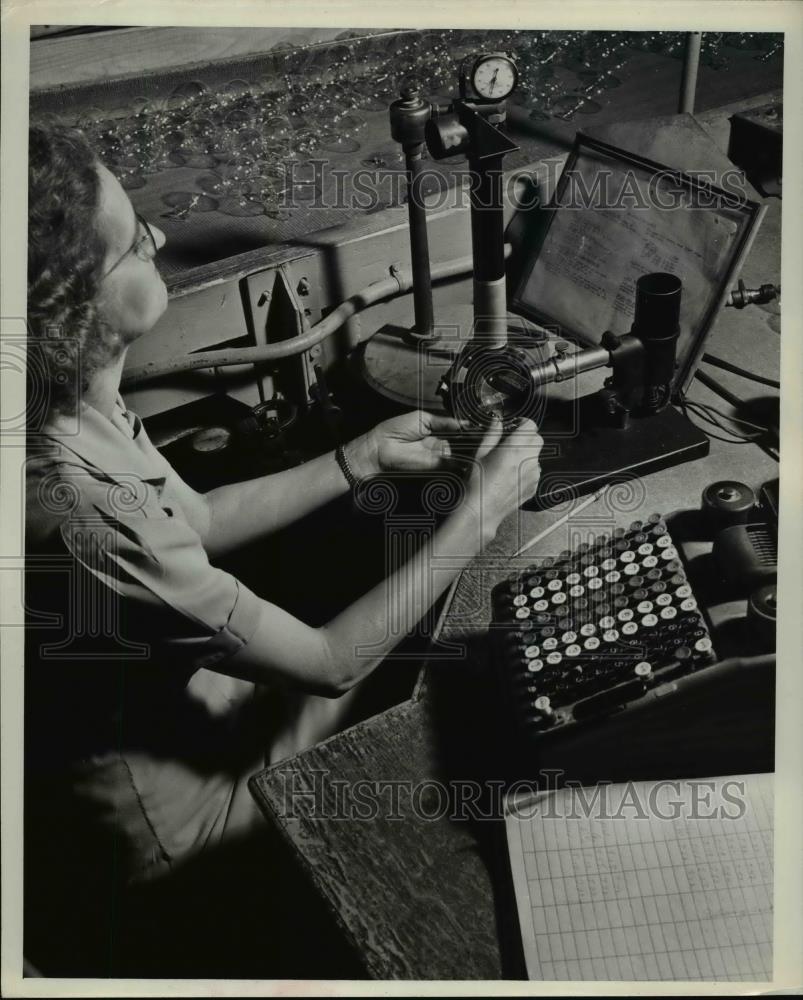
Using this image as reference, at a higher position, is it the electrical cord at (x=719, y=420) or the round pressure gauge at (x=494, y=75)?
the round pressure gauge at (x=494, y=75)

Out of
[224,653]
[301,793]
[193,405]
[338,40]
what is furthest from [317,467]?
[338,40]

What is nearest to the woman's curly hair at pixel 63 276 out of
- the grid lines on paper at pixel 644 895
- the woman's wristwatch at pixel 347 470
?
the woman's wristwatch at pixel 347 470

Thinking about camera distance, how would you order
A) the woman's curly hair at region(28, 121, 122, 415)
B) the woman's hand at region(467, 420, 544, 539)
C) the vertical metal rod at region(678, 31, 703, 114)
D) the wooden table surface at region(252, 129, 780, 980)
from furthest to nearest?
1. the vertical metal rod at region(678, 31, 703, 114)
2. the woman's hand at region(467, 420, 544, 539)
3. the woman's curly hair at region(28, 121, 122, 415)
4. the wooden table surface at region(252, 129, 780, 980)

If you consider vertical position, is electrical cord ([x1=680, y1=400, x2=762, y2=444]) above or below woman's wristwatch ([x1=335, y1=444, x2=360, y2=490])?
above

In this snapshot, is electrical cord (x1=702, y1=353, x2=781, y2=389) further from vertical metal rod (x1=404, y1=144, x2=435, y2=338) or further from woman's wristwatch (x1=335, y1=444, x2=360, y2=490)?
woman's wristwatch (x1=335, y1=444, x2=360, y2=490)

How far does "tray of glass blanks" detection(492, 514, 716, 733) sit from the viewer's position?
1023mm

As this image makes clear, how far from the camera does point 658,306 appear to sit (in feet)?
4.09

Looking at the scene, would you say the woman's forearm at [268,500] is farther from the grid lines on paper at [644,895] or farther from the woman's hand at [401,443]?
the grid lines on paper at [644,895]

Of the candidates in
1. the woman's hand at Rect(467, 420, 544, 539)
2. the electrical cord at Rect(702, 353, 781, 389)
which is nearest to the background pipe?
the woman's hand at Rect(467, 420, 544, 539)

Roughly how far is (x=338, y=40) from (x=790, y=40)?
0.64 m

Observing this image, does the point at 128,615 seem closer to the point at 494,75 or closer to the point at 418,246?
the point at 418,246

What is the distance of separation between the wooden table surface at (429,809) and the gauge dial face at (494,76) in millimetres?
411

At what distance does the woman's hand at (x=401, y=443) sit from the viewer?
1.30 m

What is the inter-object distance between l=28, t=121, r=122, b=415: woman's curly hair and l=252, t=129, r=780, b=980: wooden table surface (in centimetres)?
55
